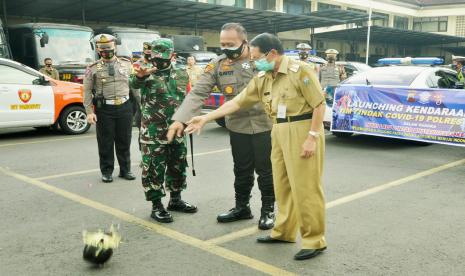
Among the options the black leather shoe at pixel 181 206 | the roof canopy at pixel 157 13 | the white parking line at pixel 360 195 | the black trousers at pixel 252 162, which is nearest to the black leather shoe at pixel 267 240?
the white parking line at pixel 360 195

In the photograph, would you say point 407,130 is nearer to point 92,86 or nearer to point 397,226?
point 397,226

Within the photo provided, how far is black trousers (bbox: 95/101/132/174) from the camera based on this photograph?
635 cm

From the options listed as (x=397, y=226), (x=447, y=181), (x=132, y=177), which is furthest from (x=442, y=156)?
(x=132, y=177)

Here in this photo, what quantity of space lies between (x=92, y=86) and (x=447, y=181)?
14.9 ft

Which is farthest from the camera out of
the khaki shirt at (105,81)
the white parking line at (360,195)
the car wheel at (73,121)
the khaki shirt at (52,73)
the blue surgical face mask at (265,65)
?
the khaki shirt at (52,73)

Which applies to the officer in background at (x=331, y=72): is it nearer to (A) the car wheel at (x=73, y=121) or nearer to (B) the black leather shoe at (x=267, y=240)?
(A) the car wheel at (x=73, y=121)

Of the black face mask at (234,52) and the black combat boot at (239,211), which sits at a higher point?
the black face mask at (234,52)

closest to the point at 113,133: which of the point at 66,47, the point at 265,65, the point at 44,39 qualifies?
the point at 265,65

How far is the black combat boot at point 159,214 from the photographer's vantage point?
15.1ft

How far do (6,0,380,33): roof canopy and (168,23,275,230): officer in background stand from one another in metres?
15.3

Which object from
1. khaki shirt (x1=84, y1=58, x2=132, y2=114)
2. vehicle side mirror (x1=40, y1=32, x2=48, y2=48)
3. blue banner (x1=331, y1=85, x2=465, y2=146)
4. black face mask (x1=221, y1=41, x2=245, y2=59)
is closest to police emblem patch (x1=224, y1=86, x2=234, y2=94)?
black face mask (x1=221, y1=41, x2=245, y2=59)

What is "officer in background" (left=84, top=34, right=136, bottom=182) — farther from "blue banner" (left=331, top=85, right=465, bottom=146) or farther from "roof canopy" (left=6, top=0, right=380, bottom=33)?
"roof canopy" (left=6, top=0, right=380, bottom=33)

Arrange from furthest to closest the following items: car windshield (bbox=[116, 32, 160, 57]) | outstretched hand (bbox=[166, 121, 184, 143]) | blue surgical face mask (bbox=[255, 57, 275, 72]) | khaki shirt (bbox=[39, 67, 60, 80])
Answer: car windshield (bbox=[116, 32, 160, 57])
khaki shirt (bbox=[39, 67, 60, 80])
outstretched hand (bbox=[166, 121, 184, 143])
blue surgical face mask (bbox=[255, 57, 275, 72])

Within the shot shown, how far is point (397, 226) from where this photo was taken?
4.49 meters
